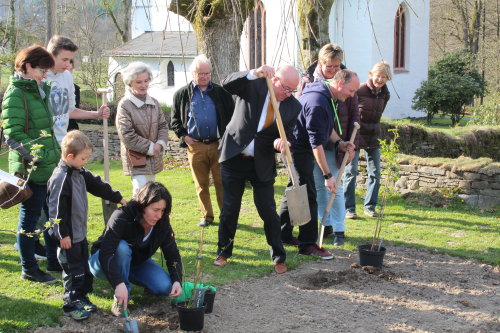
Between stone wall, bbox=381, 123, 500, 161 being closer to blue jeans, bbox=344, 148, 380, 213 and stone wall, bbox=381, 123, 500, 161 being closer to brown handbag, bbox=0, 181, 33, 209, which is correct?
blue jeans, bbox=344, 148, 380, 213

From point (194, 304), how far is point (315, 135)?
2.23 m

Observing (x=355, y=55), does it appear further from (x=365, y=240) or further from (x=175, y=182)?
(x=365, y=240)

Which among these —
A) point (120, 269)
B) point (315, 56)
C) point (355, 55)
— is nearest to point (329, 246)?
point (120, 269)

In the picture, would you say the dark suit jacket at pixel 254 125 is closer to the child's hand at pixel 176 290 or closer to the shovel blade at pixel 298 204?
the shovel blade at pixel 298 204

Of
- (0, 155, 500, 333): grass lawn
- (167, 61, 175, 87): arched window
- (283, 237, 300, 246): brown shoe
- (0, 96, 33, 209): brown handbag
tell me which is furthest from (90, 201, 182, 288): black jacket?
(167, 61, 175, 87): arched window

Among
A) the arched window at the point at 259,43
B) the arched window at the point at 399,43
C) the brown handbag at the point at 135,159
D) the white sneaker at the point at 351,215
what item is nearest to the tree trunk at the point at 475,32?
the arched window at the point at 399,43

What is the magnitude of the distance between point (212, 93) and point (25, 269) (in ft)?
9.50

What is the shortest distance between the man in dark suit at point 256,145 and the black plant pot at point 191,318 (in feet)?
4.74

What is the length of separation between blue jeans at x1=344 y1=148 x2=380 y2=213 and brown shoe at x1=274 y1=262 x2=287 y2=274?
239 cm

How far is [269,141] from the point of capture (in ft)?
18.0

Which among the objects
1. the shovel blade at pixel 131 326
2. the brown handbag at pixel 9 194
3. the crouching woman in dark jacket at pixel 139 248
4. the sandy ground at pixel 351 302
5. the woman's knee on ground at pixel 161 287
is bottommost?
the sandy ground at pixel 351 302

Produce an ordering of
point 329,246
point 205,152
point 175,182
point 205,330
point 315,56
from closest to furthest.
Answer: point 205,330, point 329,246, point 205,152, point 315,56, point 175,182

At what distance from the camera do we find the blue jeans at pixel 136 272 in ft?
14.2

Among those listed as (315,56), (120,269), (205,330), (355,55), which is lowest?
(205,330)
